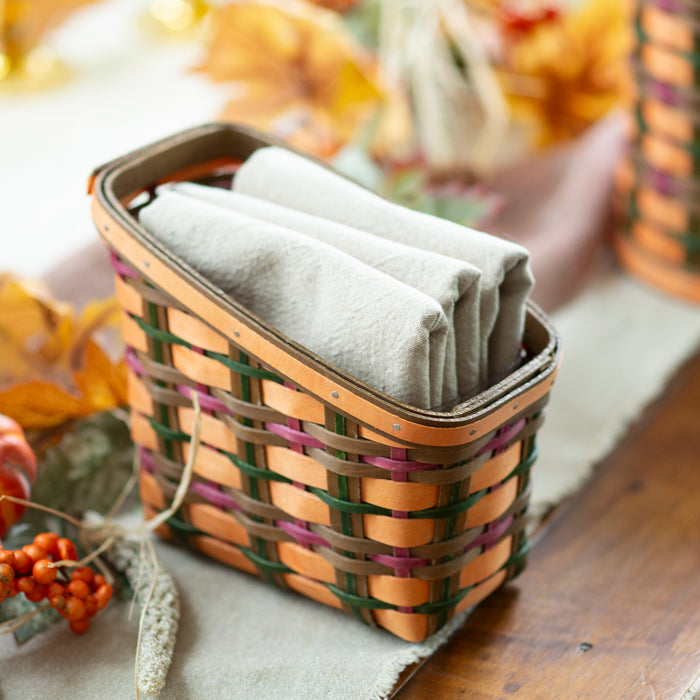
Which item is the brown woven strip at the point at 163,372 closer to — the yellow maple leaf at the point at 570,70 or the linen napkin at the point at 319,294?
the linen napkin at the point at 319,294

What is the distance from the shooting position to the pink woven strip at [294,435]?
0.47 metres

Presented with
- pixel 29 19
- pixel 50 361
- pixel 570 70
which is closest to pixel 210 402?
pixel 50 361

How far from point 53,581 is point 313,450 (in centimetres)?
17

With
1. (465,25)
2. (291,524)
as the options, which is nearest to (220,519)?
(291,524)

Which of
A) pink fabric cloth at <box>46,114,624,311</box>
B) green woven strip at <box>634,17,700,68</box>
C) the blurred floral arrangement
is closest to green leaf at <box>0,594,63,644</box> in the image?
pink fabric cloth at <box>46,114,624,311</box>

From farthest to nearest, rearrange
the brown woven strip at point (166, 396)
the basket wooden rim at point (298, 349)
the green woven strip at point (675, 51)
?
the green woven strip at point (675, 51)
the brown woven strip at point (166, 396)
the basket wooden rim at point (298, 349)

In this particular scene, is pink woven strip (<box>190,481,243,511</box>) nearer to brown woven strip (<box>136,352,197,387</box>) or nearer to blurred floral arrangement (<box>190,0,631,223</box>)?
brown woven strip (<box>136,352,197,387</box>)

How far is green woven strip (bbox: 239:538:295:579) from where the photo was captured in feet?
1.82

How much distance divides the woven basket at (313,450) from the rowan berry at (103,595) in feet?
0.24

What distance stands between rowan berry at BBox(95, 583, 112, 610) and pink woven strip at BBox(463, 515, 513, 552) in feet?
0.69

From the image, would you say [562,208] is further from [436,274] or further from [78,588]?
[78,588]

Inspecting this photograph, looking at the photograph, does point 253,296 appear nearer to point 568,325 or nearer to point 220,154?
point 220,154

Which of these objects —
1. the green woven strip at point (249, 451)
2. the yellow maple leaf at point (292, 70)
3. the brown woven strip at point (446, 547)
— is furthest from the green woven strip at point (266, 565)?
the yellow maple leaf at point (292, 70)

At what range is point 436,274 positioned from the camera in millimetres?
472
